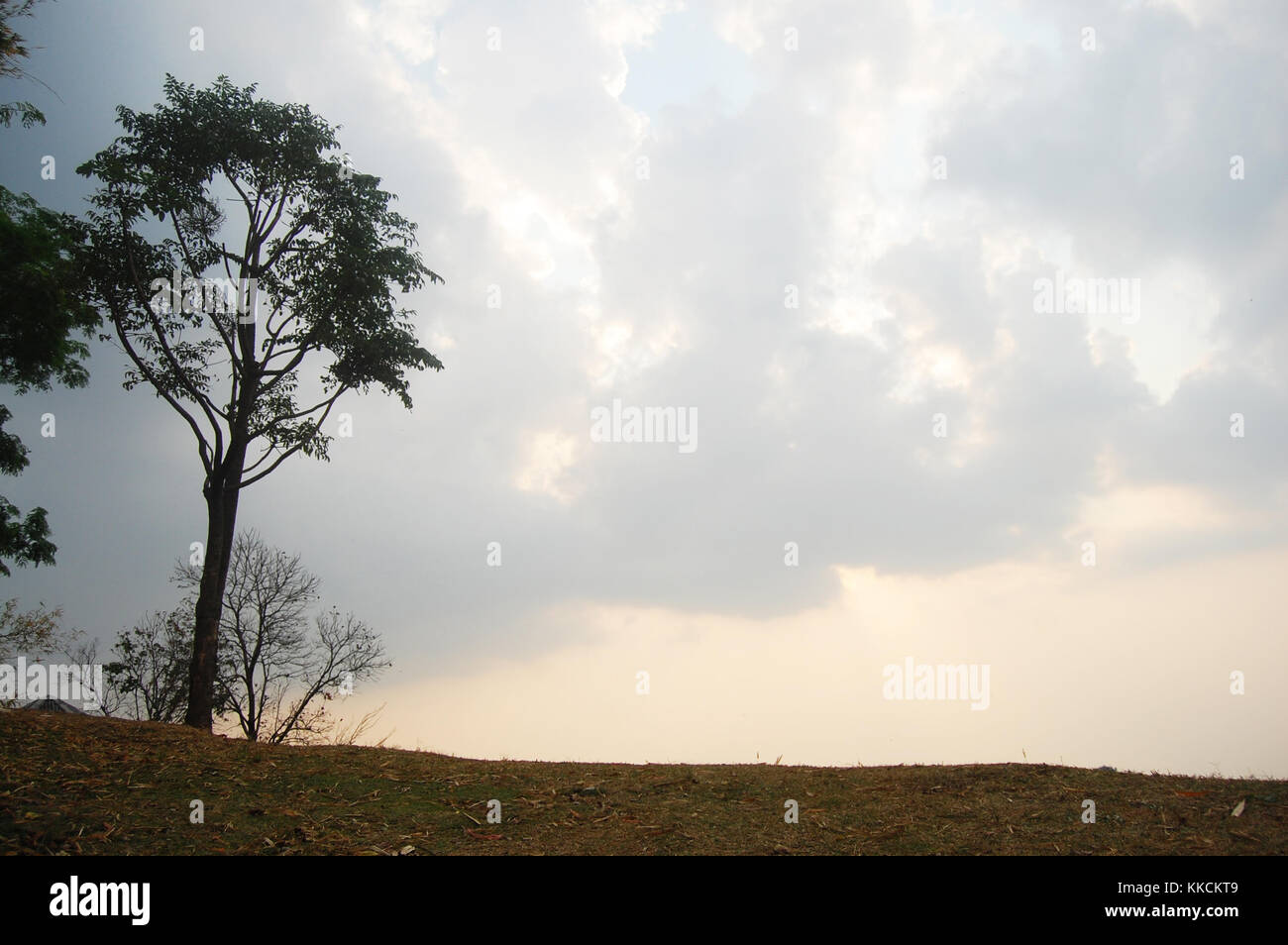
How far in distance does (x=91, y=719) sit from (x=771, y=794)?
14.5 m

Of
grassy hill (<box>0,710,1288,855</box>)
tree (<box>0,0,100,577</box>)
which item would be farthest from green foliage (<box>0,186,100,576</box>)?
grassy hill (<box>0,710,1288,855</box>)

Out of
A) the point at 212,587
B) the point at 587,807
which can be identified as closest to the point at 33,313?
the point at 212,587

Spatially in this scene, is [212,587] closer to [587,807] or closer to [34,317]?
[34,317]

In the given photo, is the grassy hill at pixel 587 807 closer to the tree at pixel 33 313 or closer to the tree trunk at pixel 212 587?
the tree trunk at pixel 212 587

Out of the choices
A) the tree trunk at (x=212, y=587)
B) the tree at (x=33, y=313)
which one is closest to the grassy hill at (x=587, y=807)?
the tree trunk at (x=212, y=587)

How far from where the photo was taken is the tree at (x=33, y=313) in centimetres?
1795

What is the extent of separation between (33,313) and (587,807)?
1690 centimetres

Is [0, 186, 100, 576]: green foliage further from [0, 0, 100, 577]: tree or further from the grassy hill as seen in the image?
the grassy hill

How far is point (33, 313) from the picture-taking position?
1852 cm

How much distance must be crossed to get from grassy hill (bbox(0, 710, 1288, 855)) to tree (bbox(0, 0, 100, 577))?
9.23 m
